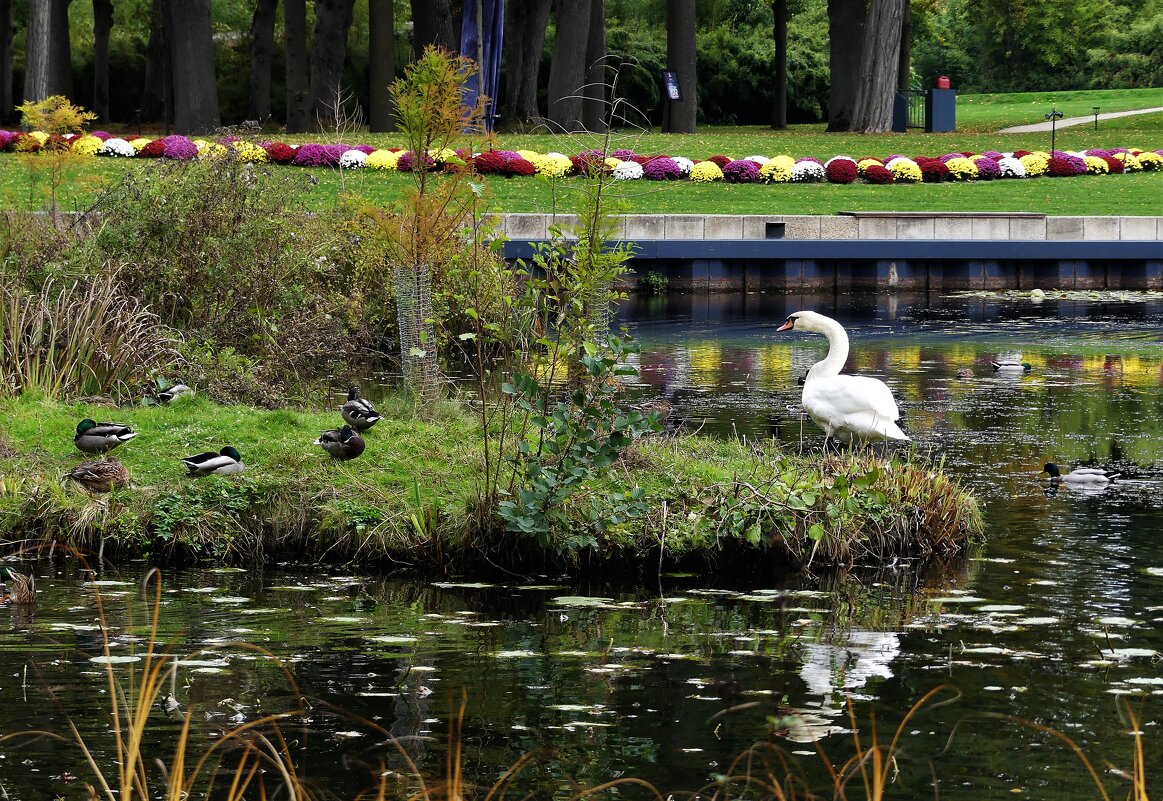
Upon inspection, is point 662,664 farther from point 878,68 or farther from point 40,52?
point 878,68

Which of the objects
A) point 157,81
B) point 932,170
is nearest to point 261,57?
point 157,81

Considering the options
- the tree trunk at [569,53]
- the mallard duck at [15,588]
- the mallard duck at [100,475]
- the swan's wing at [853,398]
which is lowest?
the mallard duck at [15,588]

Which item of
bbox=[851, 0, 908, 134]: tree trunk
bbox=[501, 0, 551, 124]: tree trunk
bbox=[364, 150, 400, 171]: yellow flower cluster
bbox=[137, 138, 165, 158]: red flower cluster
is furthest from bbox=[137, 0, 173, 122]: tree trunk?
bbox=[851, 0, 908, 134]: tree trunk

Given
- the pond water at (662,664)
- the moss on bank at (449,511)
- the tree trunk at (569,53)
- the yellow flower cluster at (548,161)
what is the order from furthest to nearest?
the tree trunk at (569,53) → the yellow flower cluster at (548,161) → the moss on bank at (449,511) → the pond water at (662,664)

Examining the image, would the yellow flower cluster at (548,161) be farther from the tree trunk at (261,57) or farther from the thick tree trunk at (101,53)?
the thick tree trunk at (101,53)

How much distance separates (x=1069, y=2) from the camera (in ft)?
225

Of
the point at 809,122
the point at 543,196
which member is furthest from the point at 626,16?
the point at 543,196

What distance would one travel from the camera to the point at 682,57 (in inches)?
1554

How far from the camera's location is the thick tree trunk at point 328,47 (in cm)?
3778

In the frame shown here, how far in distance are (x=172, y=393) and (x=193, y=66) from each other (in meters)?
26.2

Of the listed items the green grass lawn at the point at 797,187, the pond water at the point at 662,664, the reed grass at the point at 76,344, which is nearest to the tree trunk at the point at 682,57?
the green grass lawn at the point at 797,187

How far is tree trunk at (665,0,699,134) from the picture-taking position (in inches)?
1540

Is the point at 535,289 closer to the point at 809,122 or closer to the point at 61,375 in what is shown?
the point at 61,375

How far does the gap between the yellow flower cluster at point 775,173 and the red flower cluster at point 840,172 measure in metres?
0.83
